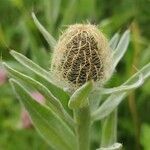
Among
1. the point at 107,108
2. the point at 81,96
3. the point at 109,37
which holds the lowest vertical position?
the point at 109,37

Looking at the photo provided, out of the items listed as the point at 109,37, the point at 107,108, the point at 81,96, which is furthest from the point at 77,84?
the point at 109,37

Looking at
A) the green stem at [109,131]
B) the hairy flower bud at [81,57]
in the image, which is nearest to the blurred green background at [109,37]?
the green stem at [109,131]

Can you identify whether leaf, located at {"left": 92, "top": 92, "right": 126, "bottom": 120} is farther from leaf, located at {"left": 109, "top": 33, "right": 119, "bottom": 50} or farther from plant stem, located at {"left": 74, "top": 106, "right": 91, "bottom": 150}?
leaf, located at {"left": 109, "top": 33, "right": 119, "bottom": 50}

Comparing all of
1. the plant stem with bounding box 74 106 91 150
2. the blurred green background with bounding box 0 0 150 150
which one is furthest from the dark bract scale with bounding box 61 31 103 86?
the blurred green background with bounding box 0 0 150 150

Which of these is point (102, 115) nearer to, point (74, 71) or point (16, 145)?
point (74, 71)

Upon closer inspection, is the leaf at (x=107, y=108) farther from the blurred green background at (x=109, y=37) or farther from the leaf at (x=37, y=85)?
the blurred green background at (x=109, y=37)

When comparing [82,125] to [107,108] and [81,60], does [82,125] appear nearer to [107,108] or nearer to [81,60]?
[107,108]

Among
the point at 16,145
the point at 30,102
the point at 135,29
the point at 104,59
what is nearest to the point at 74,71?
the point at 104,59

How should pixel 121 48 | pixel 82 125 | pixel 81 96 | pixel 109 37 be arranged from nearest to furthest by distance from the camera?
1. pixel 81 96
2. pixel 82 125
3. pixel 121 48
4. pixel 109 37
